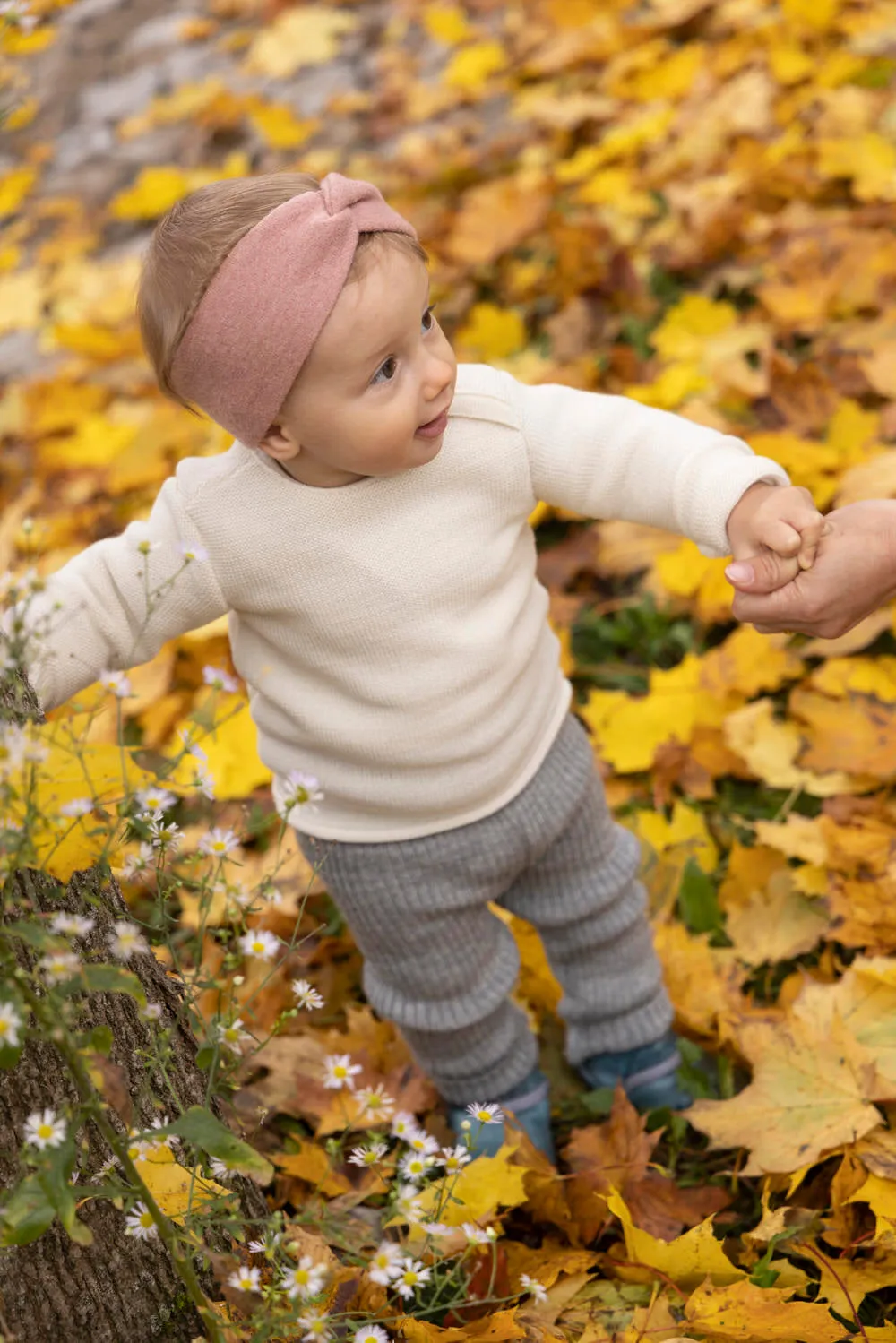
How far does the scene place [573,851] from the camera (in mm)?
1655

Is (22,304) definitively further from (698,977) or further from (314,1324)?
(314,1324)

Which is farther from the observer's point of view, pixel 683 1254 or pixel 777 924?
pixel 777 924

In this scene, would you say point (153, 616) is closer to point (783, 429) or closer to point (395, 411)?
point (395, 411)

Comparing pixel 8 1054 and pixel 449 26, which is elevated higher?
pixel 8 1054

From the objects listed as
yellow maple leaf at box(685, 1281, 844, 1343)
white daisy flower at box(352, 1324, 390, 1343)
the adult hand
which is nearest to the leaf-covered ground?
yellow maple leaf at box(685, 1281, 844, 1343)

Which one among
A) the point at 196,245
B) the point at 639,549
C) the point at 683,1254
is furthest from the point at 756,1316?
the point at 639,549

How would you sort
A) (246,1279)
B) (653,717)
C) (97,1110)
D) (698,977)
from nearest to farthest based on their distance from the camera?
1. (97,1110)
2. (246,1279)
3. (698,977)
4. (653,717)

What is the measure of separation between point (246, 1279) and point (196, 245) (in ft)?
3.12

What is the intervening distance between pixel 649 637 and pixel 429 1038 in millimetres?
1081

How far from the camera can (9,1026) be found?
37.3 inches

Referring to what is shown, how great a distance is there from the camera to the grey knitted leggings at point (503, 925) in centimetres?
153

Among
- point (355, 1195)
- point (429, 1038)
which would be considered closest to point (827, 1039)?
point (429, 1038)

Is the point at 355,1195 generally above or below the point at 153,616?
below

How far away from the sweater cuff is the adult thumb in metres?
0.05
